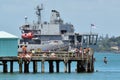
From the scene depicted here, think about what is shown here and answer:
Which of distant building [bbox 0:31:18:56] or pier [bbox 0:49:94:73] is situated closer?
pier [bbox 0:49:94:73]

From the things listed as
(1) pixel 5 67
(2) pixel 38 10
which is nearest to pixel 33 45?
(2) pixel 38 10

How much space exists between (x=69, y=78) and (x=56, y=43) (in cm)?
10438

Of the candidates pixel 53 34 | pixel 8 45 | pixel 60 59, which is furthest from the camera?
pixel 53 34

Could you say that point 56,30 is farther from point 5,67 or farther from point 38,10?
point 5,67

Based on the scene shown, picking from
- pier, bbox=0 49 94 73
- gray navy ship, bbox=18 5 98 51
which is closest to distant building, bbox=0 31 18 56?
pier, bbox=0 49 94 73

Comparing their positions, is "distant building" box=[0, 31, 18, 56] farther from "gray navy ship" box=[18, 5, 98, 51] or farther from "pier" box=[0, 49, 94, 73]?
"gray navy ship" box=[18, 5, 98, 51]

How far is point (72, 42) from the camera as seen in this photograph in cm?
18550

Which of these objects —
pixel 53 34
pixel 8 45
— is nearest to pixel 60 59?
pixel 8 45

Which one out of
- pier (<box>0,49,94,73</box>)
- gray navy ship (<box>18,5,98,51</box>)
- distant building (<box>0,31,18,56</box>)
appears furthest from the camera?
gray navy ship (<box>18,5,98,51</box>)

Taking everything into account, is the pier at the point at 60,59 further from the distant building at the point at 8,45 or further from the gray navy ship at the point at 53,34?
the gray navy ship at the point at 53,34

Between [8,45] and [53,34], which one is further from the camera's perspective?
[53,34]

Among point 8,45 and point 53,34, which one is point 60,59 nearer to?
point 8,45

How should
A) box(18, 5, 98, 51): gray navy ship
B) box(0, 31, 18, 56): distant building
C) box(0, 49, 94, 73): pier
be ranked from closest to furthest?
1. box(0, 49, 94, 73): pier
2. box(0, 31, 18, 56): distant building
3. box(18, 5, 98, 51): gray navy ship

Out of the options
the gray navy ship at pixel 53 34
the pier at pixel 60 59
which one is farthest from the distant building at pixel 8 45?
the gray navy ship at pixel 53 34
